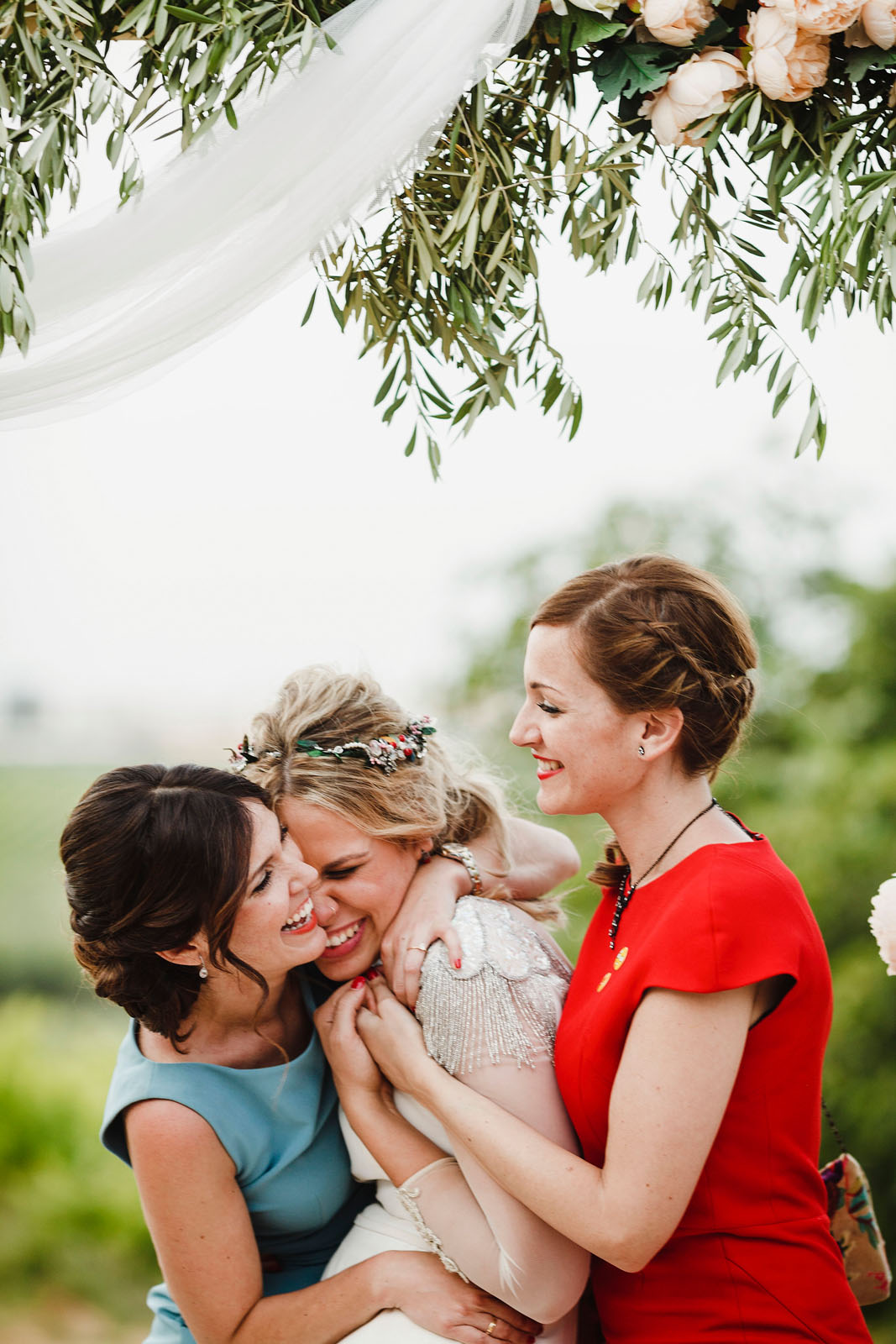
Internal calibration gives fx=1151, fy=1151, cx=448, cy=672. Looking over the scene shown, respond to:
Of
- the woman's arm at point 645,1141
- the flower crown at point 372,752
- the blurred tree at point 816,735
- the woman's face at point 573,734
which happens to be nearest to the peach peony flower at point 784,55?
the woman's face at point 573,734

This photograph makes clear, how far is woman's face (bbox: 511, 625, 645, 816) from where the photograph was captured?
1.57m

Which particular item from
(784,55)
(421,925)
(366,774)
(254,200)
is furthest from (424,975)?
(784,55)

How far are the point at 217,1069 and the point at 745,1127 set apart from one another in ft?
2.39

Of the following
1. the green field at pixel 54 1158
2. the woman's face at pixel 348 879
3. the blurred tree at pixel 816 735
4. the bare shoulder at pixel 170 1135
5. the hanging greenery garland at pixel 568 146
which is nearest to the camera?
the hanging greenery garland at pixel 568 146

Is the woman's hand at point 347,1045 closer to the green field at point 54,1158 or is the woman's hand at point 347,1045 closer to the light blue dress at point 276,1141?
the light blue dress at point 276,1141

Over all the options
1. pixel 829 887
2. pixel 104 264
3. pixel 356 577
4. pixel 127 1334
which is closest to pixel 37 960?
→ pixel 127 1334

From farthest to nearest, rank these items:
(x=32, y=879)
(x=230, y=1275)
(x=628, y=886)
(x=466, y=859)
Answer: (x=32, y=879) < (x=466, y=859) < (x=628, y=886) < (x=230, y=1275)

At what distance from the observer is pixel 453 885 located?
5.71 feet

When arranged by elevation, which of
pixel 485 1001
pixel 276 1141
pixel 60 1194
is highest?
pixel 485 1001

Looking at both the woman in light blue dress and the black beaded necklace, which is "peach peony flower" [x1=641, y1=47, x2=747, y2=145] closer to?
the black beaded necklace

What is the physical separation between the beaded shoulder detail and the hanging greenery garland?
815mm

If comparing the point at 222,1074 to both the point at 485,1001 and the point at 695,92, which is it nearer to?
the point at 485,1001

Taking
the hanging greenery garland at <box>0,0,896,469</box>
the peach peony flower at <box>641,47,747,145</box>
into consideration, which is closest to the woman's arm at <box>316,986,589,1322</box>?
the hanging greenery garland at <box>0,0,896,469</box>

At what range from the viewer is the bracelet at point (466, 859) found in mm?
1801
